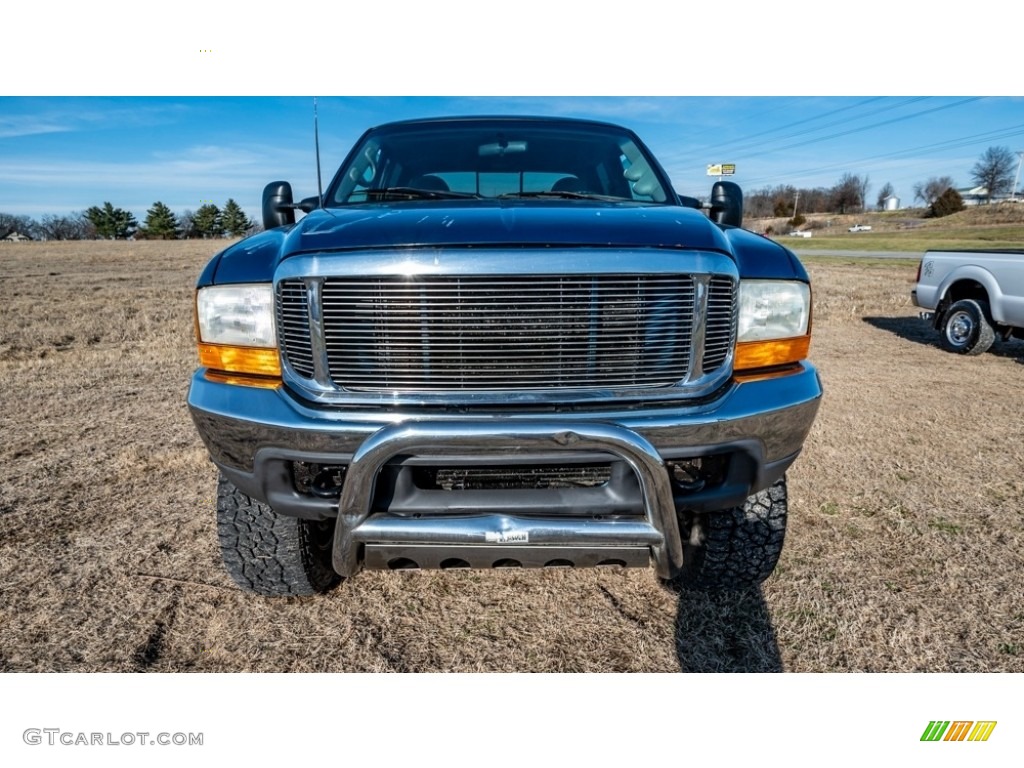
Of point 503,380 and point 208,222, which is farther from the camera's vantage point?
point 208,222

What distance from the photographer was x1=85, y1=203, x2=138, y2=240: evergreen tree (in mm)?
27577

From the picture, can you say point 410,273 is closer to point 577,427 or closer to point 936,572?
point 577,427

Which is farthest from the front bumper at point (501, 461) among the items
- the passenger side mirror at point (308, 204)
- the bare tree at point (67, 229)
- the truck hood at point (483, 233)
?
the bare tree at point (67, 229)

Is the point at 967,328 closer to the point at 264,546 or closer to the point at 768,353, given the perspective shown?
the point at 768,353

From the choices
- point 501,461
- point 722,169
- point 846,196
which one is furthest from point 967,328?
point 846,196

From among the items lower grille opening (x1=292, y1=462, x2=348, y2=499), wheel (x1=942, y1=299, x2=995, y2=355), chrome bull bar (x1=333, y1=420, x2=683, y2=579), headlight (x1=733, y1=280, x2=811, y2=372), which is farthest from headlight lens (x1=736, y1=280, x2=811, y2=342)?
wheel (x1=942, y1=299, x2=995, y2=355)

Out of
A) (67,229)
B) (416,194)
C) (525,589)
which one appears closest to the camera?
(525,589)

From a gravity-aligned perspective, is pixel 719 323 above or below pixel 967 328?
above

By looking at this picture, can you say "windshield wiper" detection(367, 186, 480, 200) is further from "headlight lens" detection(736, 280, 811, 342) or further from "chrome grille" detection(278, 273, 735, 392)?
"headlight lens" detection(736, 280, 811, 342)

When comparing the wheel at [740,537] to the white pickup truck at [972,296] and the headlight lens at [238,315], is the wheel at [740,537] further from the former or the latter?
the white pickup truck at [972,296]

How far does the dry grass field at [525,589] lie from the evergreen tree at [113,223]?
94.8 feet

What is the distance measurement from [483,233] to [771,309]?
3.25 ft

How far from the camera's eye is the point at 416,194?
252 cm

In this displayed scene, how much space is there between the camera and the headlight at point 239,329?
73.5 inches
